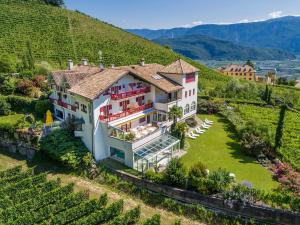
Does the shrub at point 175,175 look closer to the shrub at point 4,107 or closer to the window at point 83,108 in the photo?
the window at point 83,108

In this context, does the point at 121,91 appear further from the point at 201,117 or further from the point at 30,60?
the point at 30,60

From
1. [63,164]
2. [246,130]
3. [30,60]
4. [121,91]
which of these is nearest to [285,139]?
[246,130]

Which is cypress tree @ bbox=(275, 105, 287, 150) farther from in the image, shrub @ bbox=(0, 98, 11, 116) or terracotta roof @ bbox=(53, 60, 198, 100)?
shrub @ bbox=(0, 98, 11, 116)

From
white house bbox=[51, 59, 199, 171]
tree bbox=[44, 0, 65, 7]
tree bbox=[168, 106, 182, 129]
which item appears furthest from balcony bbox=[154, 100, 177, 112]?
tree bbox=[44, 0, 65, 7]

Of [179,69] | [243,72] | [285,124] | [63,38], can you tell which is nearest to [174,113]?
[179,69]

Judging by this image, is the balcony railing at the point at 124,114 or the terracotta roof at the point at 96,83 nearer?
the terracotta roof at the point at 96,83

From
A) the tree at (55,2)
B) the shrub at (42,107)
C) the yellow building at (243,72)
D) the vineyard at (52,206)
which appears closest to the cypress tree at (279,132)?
the vineyard at (52,206)
